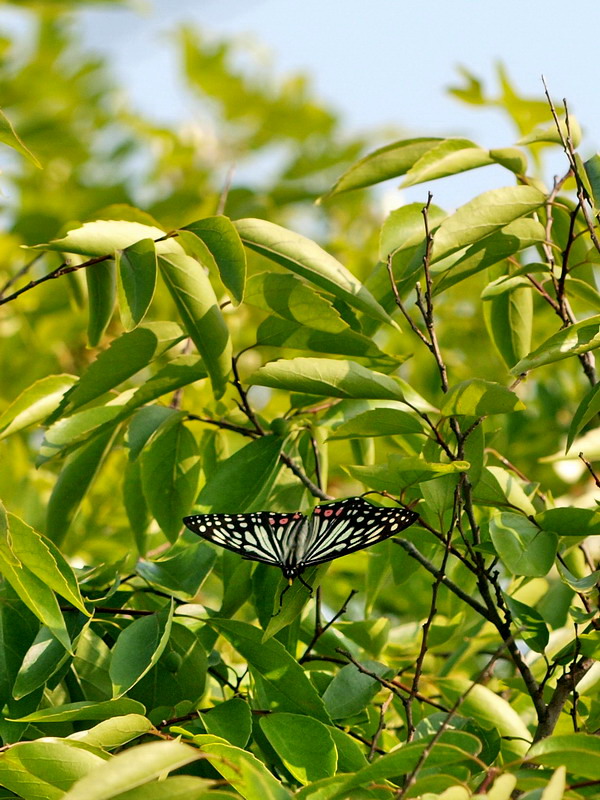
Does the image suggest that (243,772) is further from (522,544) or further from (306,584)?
(522,544)

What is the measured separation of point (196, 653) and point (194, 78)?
12.4ft

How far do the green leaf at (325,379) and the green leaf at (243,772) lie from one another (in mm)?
353

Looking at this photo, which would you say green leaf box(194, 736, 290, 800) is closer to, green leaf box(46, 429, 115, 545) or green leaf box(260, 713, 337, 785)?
green leaf box(260, 713, 337, 785)

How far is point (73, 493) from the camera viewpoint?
1.18 m

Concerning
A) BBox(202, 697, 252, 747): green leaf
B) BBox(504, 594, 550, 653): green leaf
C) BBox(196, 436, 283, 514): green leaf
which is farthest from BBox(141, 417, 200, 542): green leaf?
BBox(504, 594, 550, 653): green leaf

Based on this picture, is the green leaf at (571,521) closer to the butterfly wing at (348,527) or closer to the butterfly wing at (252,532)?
the butterfly wing at (348,527)

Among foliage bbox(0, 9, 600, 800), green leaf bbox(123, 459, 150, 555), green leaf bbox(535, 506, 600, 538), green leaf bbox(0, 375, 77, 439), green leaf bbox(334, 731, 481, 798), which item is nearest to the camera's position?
green leaf bbox(334, 731, 481, 798)

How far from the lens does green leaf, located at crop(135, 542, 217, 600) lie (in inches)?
40.5

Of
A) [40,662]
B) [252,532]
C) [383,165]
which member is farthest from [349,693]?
[383,165]

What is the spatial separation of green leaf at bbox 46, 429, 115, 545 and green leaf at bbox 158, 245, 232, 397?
9.1 inches

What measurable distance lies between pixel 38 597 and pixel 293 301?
39 centimetres

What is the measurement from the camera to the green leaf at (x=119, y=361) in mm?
1043

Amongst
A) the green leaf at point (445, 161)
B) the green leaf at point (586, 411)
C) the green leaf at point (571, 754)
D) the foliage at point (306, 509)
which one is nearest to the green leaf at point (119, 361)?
the foliage at point (306, 509)

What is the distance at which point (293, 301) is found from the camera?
1.03m
